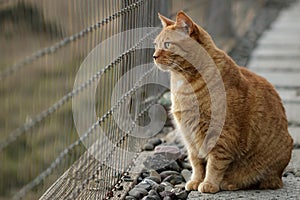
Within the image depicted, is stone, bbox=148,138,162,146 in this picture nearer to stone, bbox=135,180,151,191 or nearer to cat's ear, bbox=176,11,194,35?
stone, bbox=135,180,151,191

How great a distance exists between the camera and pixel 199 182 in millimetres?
3795

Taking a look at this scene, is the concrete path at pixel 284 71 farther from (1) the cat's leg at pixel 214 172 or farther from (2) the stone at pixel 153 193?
(2) the stone at pixel 153 193

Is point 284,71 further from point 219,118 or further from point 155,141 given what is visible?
point 219,118

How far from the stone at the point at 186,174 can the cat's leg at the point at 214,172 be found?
39 centimetres

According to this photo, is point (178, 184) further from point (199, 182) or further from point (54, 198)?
point (54, 198)

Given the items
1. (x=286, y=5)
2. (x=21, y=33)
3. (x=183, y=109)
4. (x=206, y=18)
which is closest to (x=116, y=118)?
(x=183, y=109)

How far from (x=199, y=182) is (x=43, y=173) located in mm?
1438

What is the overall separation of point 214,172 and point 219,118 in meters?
0.31

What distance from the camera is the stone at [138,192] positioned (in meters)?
3.70

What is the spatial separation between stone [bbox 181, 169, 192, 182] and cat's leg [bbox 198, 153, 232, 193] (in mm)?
391

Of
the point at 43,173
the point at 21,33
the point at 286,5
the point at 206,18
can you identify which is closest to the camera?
the point at 21,33

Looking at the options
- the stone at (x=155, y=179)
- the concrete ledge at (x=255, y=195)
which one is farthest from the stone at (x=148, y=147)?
the concrete ledge at (x=255, y=195)

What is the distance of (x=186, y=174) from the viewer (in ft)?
13.6

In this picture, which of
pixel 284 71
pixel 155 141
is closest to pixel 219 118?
pixel 155 141
